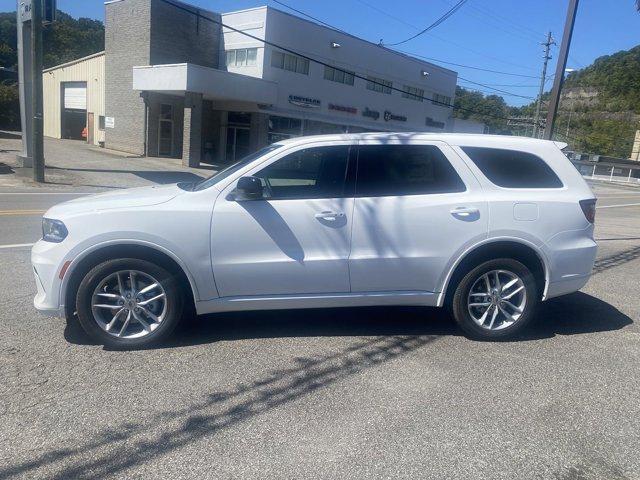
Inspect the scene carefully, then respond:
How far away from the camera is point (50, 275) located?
4.27 metres

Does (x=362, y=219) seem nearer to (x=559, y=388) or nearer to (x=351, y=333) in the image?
(x=351, y=333)

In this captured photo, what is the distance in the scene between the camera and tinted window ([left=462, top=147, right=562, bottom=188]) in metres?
5.01

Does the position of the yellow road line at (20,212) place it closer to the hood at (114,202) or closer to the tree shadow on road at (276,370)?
the hood at (114,202)

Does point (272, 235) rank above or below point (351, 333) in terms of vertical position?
above

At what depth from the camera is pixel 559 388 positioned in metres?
4.11

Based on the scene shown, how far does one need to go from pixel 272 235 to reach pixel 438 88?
44.3 meters

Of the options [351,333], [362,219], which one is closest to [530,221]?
[362,219]

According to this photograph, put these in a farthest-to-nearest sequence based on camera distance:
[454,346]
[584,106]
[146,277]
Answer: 1. [584,106]
2. [454,346]
3. [146,277]

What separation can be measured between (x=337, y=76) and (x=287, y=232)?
33.6 m

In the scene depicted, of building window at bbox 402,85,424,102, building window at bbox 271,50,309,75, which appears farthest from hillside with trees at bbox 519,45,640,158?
building window at bbox 271,50,309,75

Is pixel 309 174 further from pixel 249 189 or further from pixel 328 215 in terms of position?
pixel 249 189

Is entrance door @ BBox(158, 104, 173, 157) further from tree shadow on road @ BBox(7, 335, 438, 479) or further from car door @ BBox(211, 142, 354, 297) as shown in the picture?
tree shadow on road @ BBox(7, 335, 438, 479)

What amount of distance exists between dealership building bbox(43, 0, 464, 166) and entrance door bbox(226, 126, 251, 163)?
63mm

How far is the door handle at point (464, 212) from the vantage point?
189 inches
